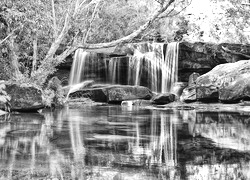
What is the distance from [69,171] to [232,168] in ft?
5.25

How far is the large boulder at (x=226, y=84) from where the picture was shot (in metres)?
16.4

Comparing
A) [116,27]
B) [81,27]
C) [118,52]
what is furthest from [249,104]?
[116,27]

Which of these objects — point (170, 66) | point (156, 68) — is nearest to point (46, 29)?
point (156, 68)

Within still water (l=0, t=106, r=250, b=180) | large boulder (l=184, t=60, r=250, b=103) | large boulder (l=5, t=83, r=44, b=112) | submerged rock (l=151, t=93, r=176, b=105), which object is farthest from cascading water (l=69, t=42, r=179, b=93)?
still water (l=0, t=106, r=250, b=180)

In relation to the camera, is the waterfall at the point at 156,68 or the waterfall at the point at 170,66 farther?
the waterfall at the point at 170,66

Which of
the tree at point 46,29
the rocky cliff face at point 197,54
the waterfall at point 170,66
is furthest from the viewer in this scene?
the waterfall at point 170,66

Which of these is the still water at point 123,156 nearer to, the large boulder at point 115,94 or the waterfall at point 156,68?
the large boulder at point 115,94

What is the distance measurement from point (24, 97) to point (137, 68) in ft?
47.2

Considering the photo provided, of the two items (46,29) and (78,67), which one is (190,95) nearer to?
(46,29)

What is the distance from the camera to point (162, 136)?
237 inches

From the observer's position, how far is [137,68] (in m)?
25.1

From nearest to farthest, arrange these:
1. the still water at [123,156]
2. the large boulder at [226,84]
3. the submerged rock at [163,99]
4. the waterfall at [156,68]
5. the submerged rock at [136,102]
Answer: the still water at [123,156]
the large boulder at [226,84]
the submerged rock at [163,99]
the submerged rock at [136,102]
the waterfall at [156,68]

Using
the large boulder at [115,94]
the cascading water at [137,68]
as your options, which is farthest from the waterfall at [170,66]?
the large boulder at [115,94]

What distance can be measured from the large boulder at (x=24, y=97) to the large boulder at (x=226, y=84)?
9.33 m
